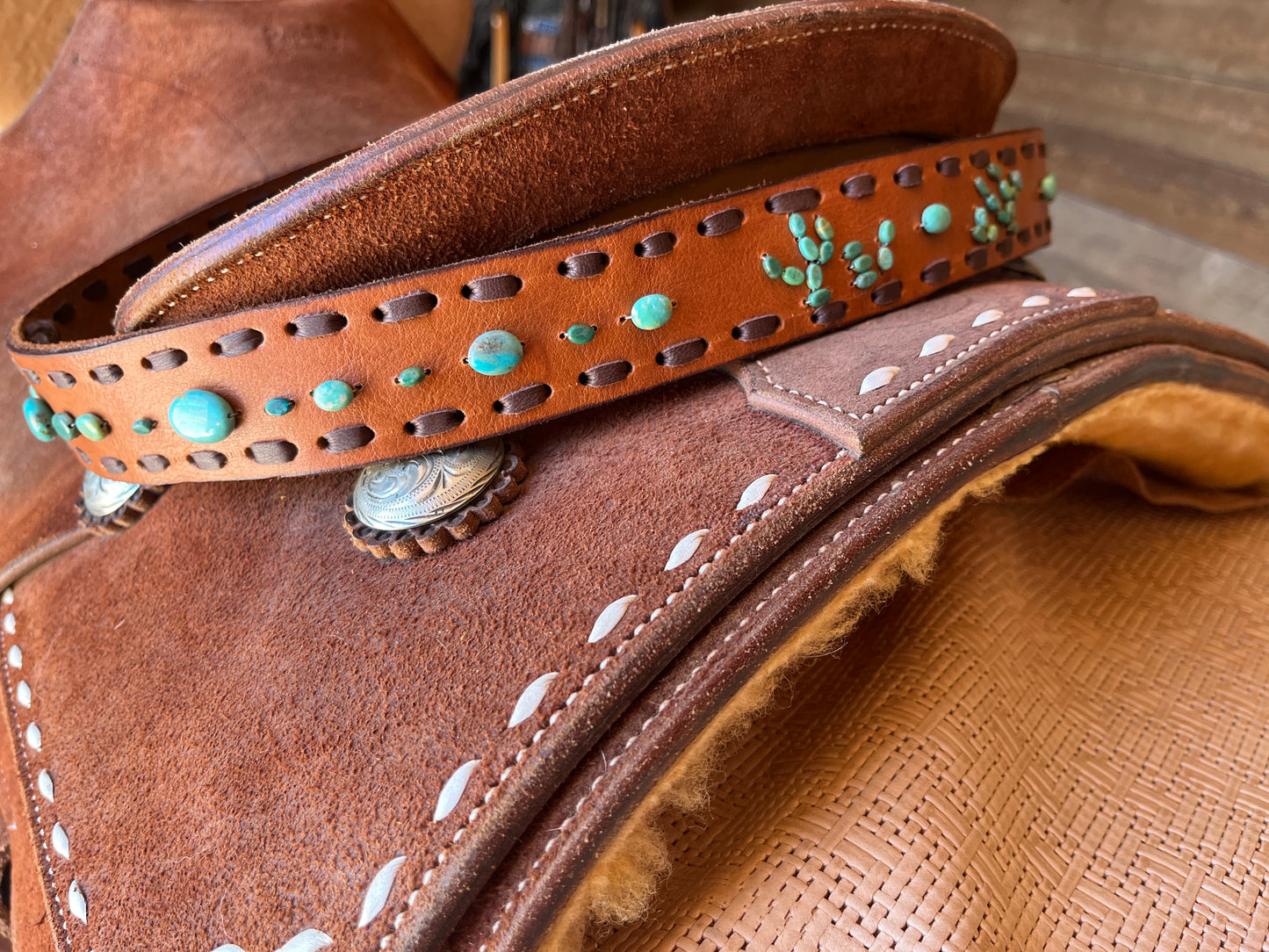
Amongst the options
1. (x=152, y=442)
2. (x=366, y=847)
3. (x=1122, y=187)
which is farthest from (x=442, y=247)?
(x=1122, y=187)

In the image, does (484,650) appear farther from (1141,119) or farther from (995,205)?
(1141,119)

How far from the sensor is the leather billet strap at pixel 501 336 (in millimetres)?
502

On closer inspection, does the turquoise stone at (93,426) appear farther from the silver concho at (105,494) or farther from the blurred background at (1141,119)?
the blurred background at (1141,119)

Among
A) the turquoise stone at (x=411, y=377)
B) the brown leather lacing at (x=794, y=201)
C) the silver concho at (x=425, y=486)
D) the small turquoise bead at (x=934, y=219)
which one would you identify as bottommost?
the silver concho at (x=425, y=486)

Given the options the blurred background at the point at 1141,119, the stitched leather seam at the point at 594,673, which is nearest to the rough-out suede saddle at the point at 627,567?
the stitched leather seam at the point at 594,673

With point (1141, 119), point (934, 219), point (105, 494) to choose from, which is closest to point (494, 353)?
point (934, 219)

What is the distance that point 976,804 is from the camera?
527 mm

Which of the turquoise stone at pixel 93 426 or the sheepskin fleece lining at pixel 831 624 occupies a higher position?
the turquoise stone at pixel 93 426

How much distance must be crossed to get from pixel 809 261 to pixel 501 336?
0.23 m

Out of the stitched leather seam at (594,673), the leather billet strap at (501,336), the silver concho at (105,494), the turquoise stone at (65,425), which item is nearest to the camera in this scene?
the stitched leather seam at (594,673)

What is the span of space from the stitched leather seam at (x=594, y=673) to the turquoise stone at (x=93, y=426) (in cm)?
41

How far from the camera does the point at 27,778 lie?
1.93 feet

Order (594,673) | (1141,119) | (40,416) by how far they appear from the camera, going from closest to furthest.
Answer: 1. (594,673)
2. (40,416)
3. (1141,119)

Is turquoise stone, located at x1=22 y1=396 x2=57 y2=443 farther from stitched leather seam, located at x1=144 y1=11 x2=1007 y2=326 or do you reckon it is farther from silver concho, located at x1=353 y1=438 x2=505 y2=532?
silver concho, located at x1=353 y1=438 x2=505 y2=532
